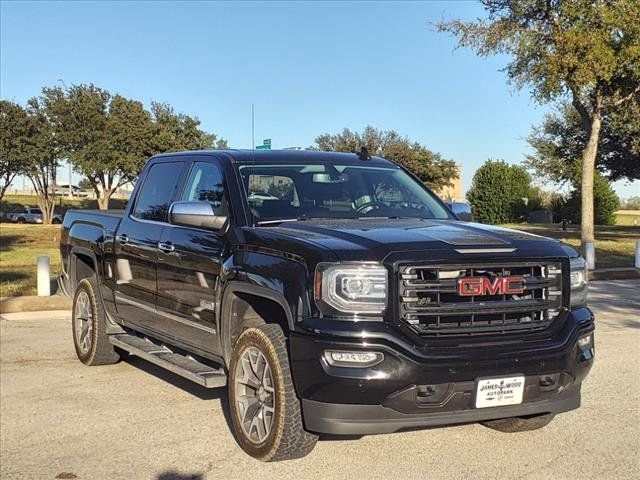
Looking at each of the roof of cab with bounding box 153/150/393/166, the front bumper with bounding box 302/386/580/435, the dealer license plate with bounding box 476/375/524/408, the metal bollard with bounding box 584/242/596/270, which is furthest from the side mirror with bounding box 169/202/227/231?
the metal bollard with bounding box 584/242/596/270

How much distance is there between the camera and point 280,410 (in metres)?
3.93

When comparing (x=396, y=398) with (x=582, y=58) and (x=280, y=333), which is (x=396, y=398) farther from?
(x=582, y=58)

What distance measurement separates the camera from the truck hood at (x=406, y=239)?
382cm

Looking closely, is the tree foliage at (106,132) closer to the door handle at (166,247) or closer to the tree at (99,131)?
the tree at (99,131)

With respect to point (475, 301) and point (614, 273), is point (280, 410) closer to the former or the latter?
point (475, 301)

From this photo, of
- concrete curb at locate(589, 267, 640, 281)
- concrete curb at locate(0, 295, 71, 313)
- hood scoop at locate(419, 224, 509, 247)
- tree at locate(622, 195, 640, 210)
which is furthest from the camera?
tree at locate(622, 195, 640, 210)

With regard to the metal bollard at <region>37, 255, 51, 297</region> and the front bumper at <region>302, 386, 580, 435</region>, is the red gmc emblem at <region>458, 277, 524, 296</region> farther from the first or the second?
the metal bollard at <region>37, 255, 51, 297</region>

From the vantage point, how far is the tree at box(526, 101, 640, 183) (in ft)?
99.2

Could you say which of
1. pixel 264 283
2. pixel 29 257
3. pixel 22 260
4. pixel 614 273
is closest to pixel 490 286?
pixel 264 283

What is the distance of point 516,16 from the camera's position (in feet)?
64.4

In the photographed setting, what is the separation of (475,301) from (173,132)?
152 ft

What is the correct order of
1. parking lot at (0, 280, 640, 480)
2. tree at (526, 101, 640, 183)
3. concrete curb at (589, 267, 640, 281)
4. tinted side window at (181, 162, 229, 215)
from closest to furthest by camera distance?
parking lot at (0, 280, 640, 480), tinted side window at (181, 162, 229, 215), concrete curb at (589, 267, 640, 281), tree at (526, 101, 640, 183)

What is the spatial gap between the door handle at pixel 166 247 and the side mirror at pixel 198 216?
50cm

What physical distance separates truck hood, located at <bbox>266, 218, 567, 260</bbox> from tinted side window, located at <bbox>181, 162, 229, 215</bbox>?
2.11 feet
